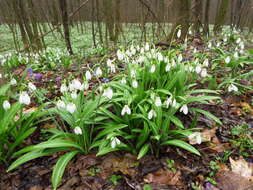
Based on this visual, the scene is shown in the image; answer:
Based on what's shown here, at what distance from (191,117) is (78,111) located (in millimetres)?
1519

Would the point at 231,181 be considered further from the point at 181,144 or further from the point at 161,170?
the point at 161,170

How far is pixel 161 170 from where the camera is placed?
1887 mm

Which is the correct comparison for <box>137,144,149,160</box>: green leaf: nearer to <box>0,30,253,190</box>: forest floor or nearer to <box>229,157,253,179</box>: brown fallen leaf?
<box>0,30,253,190</box>: forest floor

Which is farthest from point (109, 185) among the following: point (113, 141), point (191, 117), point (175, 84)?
point (175, 84)

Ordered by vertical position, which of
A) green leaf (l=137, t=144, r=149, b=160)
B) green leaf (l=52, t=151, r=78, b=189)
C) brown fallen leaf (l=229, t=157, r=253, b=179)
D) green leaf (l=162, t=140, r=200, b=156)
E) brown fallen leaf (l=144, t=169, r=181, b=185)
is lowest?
brown fallen leaf (l=144, t=169, r=181, b=185)

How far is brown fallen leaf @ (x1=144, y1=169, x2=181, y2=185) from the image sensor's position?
178 cm

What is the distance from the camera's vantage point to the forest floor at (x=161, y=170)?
176 cm

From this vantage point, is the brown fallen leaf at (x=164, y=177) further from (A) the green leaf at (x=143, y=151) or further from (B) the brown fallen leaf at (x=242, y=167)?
(B) the brown fallen leaf at (x=242, y=167)

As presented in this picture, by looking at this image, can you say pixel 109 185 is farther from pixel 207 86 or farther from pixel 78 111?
pixel 207 86

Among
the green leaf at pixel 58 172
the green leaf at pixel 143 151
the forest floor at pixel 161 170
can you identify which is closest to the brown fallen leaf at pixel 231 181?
the forest floor at pixel 161 170

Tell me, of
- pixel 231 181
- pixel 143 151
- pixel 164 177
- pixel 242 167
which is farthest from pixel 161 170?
pixel 242 167

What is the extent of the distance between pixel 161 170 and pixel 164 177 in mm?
81

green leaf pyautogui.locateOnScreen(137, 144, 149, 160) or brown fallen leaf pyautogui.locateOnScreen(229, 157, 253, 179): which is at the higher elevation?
green leaf pyautogui.locateOnScreen(137, 144, 149, 160)

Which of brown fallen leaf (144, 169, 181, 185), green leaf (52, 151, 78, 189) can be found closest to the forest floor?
brown fallen leaf (144, 169, 181, 185)
